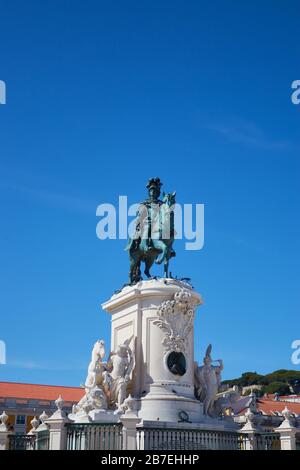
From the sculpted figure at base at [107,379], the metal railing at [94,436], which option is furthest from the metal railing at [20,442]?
the metal railing at [94,436]

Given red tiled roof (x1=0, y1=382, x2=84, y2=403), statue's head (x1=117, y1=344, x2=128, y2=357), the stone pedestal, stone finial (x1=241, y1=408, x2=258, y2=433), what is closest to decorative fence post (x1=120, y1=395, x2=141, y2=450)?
the stone pedestal

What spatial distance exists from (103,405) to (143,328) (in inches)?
102

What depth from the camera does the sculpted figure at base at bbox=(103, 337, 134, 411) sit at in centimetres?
1947

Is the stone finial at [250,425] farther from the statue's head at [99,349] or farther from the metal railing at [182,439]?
the statue's head at [99,349]

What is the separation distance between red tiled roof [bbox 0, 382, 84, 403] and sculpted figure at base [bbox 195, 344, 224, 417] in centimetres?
3484

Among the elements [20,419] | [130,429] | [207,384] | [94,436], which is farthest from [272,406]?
[130,429]

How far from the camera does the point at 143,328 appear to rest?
67.3 feet

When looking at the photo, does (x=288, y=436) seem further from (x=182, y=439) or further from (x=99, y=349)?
(x=99, y=349)

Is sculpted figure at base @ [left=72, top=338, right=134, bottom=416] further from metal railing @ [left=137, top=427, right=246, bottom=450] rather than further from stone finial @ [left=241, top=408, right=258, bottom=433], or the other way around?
stone finial @ [left=241, top=408, right=258, bottom=433]

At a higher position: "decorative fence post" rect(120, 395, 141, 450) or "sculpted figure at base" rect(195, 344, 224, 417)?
"sculpted figure at base" rect(195, 344, 224, 417)

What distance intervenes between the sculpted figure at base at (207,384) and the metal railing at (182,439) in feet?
8.54
